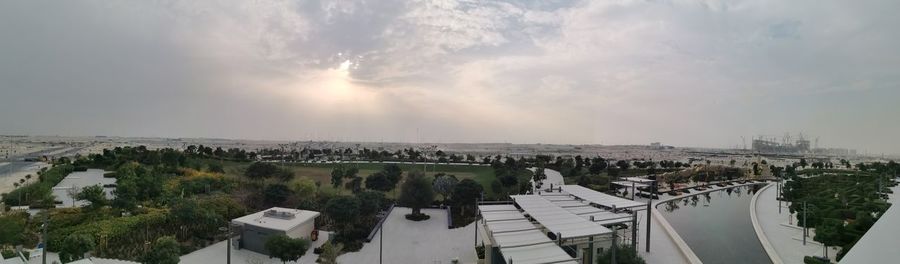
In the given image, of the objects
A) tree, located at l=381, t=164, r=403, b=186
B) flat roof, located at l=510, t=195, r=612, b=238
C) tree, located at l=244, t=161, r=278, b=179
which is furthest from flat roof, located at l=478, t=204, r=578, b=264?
tree, located at l=244, t=161, r=278, b=179

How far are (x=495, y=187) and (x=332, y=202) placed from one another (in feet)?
27.7

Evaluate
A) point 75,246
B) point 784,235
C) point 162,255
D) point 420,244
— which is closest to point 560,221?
point 420,244

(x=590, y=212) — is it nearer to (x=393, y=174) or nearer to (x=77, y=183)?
(x=393, y=174)

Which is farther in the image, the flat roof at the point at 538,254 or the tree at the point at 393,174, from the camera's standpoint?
the tree at the point at 393,174

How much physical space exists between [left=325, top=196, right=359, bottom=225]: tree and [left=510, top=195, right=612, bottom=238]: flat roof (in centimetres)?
522

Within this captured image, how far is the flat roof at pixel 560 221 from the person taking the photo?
8.81m

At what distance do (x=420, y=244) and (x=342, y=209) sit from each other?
2.78 m

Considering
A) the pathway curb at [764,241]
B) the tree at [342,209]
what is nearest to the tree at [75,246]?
the tree at [342,209]

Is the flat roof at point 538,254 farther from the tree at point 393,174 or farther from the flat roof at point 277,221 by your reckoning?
the tree at point 393,174

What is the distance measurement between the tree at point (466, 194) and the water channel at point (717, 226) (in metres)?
7.26

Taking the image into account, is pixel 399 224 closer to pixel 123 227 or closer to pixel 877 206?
pixel 123 227

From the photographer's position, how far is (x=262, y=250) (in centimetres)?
1123

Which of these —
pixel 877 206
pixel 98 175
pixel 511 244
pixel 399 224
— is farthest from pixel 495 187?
pixel 98 175

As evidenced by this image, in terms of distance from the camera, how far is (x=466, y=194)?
15906 mm
